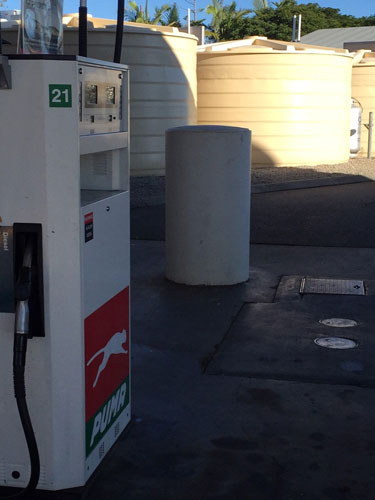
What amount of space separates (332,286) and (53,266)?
4198mm

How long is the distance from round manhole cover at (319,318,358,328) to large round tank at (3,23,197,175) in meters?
8.77

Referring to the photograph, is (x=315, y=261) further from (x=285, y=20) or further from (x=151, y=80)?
(x=285, y=20)

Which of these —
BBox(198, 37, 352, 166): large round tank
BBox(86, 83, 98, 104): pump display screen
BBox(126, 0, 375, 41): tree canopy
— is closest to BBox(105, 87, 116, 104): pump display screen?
BBox(86, 83, 98, 104): pump display screen

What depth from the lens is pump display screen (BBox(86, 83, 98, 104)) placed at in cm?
304

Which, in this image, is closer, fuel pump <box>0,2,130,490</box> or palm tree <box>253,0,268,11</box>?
fuel pump <box>0,2,130,490</box>

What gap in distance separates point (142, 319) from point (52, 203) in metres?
2.93

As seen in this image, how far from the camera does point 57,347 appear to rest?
3.05 meters

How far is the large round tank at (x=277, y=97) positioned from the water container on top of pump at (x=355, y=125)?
5.86ft

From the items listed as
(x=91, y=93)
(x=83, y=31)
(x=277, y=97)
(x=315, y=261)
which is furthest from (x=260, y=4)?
(x=91, y=93)

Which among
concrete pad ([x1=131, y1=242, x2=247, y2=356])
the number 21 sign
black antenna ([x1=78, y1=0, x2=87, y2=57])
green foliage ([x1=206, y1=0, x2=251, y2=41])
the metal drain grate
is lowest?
concrete pad ([x1=131, y1=242, x2=247, y2=356])

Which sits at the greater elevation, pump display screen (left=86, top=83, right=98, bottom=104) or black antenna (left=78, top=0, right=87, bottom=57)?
black antenna (left=78, top=0, right=87, bottom=57)

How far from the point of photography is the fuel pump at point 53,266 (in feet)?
9.51

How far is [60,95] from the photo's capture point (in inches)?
113

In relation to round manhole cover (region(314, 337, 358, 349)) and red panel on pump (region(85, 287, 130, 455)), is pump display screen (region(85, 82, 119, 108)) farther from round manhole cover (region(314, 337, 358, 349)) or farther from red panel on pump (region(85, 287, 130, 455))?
round manhole cover (region(314, 337, 358, 349))
